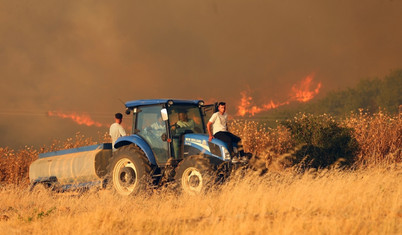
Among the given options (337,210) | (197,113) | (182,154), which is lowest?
(337,210)

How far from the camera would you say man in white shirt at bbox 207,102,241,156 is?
11.9 m

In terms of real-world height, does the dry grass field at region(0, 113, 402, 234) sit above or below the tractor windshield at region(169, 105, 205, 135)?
below

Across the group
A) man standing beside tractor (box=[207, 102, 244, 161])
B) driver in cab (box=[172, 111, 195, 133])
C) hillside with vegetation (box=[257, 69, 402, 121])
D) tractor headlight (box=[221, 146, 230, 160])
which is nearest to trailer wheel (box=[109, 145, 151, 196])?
driver in cab (box=[172, 111, 195, 133])

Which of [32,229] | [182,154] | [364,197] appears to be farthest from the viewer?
[182,154]

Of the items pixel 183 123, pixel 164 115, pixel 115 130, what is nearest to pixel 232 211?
pixel 164 115

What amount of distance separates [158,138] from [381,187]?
17.1 feet

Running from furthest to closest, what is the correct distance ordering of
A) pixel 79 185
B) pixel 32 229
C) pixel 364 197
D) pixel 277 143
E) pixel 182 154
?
pixel 277 143 → pixel 79 185 → pixel 182 154 → pixel 364 197 → pixel 32 229

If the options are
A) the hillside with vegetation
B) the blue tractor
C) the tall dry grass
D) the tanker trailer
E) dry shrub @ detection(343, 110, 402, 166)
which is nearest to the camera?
the tall dry grass

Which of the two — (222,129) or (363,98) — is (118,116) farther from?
(363,98)

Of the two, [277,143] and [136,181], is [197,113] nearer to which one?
[136,181]

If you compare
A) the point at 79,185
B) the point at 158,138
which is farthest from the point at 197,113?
the point at 79,185

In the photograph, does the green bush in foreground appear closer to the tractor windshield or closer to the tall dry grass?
the tall dry grass

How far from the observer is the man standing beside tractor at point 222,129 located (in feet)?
39.0

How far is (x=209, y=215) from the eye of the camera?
9.23 m
